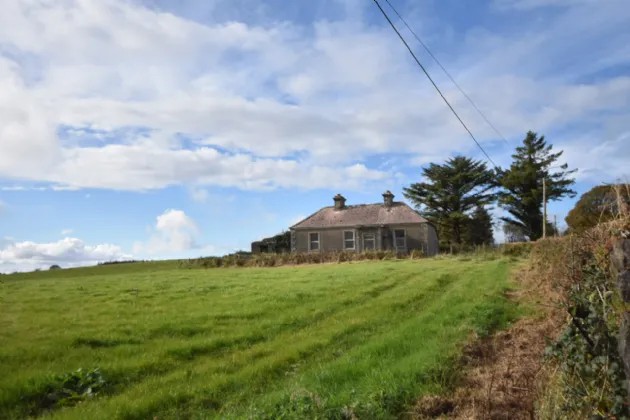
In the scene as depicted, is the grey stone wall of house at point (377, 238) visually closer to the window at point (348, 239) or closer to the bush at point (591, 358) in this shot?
the window at point (348, 239)

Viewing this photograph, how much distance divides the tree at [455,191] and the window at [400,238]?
11.1 metres

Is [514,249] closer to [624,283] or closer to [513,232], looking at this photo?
[513,232]

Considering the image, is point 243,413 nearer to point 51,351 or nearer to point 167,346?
point 167,346

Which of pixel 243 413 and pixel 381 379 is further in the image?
pixel 381 379

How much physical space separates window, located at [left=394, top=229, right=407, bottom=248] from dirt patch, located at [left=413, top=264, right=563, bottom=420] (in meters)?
33.1

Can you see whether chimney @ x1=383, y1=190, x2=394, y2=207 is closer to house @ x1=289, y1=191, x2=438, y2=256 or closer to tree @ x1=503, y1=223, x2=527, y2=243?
house @ x1=289, y1=191, x2=438, y2=256

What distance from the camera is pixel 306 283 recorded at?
1862cm

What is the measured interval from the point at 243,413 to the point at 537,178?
52.3 meters

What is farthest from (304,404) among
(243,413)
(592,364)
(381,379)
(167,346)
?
(167,346)

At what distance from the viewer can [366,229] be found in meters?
42.8

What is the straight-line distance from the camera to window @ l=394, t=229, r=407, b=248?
41906mm

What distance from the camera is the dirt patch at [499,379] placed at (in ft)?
16.7

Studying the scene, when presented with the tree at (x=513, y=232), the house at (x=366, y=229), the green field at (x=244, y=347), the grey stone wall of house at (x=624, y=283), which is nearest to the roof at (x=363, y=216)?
the house at (x=366, y=229)

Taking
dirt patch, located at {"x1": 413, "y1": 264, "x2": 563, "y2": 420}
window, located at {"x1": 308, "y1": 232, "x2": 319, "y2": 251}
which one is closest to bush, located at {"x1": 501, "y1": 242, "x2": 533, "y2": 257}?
window, located at {"x1": 308, "y1": 232, "x2": 319, "y2": 251}
